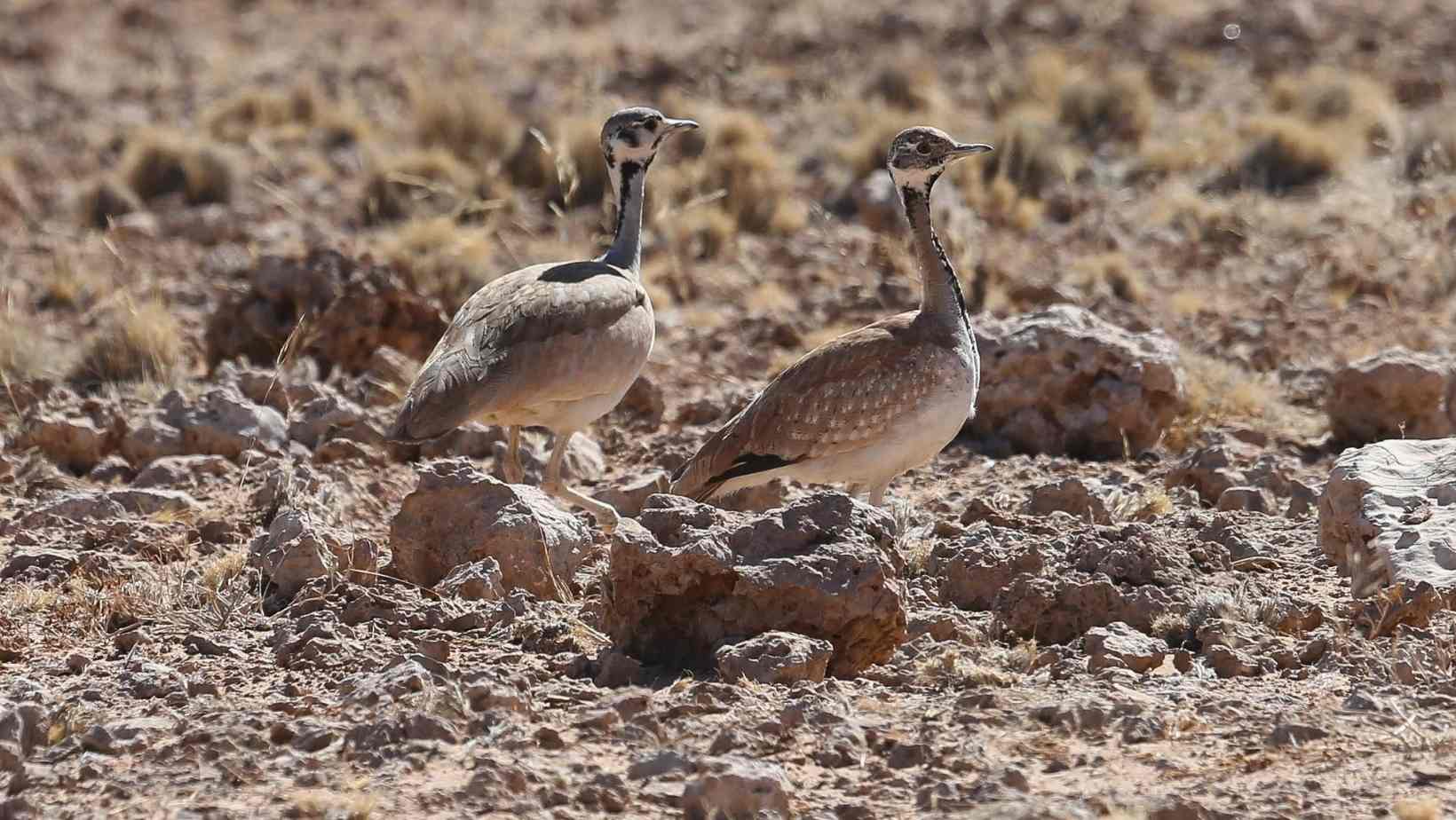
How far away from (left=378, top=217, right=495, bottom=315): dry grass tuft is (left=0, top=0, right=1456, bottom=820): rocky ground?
0.05m

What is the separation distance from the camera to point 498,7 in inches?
938

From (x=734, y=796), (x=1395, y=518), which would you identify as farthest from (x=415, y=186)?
(x=734, y=796)

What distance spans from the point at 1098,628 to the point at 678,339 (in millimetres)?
5455

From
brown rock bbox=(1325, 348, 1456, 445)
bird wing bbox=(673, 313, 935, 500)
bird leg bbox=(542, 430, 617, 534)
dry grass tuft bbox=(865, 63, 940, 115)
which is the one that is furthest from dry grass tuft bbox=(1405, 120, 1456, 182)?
bird leg bbox=(542, 430, 617, 534)

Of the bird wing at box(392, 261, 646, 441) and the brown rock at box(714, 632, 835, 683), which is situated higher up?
→ the bird wing at box(392, 261, 646, 441)

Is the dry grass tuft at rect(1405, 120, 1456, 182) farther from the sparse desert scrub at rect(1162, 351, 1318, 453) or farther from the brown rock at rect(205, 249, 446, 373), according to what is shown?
the brown rock at rect(205, 249, 446, 373)

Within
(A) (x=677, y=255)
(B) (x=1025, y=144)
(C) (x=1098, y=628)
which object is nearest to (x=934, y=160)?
(C) (x=1098, y=628)

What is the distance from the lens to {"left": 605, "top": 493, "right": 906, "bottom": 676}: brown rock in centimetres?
579

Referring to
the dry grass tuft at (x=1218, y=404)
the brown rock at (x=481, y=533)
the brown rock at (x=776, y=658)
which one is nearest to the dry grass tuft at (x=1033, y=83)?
the dry grass tuft at (x=1218, y=404)

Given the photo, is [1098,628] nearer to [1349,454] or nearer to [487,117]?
[1349,454]

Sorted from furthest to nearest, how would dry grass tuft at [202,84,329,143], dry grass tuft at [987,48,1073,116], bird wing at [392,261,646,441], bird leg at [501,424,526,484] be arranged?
dry grass tuft at [202,84,329,143]
dry grass tuft at [987,48,1073,116]
bird leg at [501,424,526,484]
bird wing at [392,261,646,441]

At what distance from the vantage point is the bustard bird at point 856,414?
23.5ft

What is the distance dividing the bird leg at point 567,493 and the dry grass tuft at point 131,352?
9.83 feet

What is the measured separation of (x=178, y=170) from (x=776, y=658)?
11.1 m
